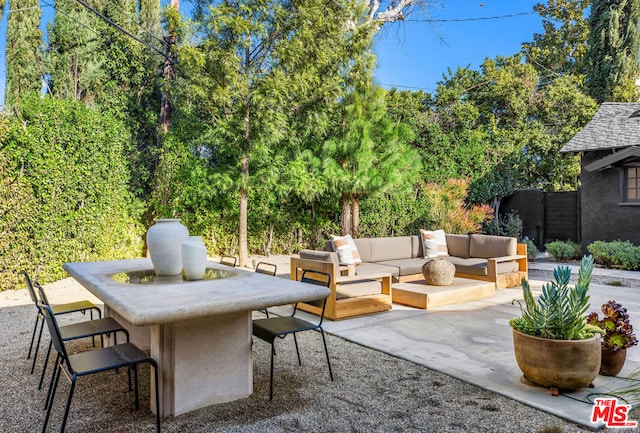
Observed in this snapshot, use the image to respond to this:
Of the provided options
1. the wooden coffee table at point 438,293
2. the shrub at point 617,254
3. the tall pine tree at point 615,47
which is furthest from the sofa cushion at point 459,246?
the tall pine tree at point 615,47

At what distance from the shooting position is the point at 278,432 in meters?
2.36

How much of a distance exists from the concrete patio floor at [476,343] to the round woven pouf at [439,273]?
373 mm

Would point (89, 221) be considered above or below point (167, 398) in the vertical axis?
above

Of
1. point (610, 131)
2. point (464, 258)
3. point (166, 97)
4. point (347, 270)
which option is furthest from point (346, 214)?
point (610, 131)

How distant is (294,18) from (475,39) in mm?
11429

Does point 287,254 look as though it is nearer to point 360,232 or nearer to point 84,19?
point 360,232

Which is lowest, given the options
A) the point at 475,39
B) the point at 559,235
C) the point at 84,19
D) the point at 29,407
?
the point at 29,407

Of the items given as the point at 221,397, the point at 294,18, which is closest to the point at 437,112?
the point at 294,18

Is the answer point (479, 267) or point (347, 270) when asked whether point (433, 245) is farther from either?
point (347, 270)

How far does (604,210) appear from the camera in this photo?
31.8 feet

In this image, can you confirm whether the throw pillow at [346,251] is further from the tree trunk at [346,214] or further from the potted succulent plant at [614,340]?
the tree trunk at [346,214]

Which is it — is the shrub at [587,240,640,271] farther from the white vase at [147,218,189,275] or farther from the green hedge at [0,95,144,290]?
the green hedge at [0,95,144,290]

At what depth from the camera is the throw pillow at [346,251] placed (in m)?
5.86

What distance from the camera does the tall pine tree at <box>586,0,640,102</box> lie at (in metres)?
15.2
